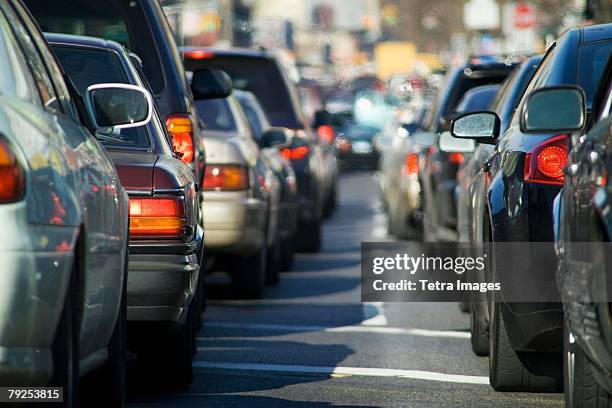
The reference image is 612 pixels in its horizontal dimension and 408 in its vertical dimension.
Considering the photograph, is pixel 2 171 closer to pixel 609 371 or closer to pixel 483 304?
pixel 609 371

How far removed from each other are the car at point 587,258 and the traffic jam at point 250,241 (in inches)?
0.5

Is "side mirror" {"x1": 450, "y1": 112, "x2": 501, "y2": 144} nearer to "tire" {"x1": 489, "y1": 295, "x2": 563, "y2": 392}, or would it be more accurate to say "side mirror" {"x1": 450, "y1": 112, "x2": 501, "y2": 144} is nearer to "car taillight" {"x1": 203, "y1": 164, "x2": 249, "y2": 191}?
"tire" {"x1": 489, "y1": 295, "x2": 563, "y2": 392}

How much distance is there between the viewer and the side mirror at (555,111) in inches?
267

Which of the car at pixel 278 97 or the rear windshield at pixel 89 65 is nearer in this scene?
the rear windshield at pixel 89 65

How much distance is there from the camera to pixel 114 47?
9.20 metres

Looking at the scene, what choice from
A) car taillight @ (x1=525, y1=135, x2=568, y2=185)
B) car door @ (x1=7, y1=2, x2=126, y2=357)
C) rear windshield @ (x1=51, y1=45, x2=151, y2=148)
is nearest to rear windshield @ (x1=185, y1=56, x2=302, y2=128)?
rear windshield @ (x1=51, y1=45, x2=151, y2=148)

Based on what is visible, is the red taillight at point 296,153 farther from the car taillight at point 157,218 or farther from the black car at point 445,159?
the car taillight at point 157,218

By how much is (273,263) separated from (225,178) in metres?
2.28

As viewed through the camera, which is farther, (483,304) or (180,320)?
(483,304)

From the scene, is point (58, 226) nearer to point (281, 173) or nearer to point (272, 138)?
point (272, 138)

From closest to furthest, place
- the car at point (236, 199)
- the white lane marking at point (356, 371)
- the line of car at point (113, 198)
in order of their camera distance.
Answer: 1. the line of car at point (113, 198)
2. the white lane marking at point (356, 371)
3. the car at point (236, 199)

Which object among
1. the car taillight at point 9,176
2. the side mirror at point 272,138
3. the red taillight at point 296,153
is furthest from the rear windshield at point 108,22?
the red taillight at point 296,153

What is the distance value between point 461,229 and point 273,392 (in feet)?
9.92

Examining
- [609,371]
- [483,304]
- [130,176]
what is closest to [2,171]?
[609,371]
